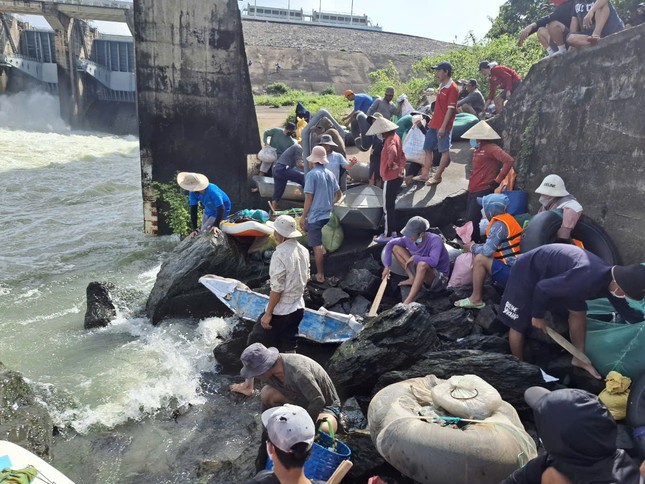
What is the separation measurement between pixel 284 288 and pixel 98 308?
354cm

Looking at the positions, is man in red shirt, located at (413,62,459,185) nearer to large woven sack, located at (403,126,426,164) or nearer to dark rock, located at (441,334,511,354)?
large woven sack, located at (403,126,426,164)

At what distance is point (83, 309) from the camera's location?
7945 millimetres

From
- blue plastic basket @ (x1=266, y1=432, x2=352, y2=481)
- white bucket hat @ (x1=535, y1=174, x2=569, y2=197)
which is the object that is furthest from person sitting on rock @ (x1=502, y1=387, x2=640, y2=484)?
white bucket hat @ (x1=535, y1=174, x2=569, y2=197)

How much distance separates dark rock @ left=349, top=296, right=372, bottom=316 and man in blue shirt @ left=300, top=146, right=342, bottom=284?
707mm

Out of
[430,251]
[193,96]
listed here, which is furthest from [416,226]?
[193,96]

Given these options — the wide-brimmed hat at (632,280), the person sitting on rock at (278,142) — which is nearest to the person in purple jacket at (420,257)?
the wide-brimmed hat at (632,280)

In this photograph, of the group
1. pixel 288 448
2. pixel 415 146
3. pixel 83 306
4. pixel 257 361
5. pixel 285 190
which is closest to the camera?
pixel 288 448

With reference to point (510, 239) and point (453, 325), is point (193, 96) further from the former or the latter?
point (453, 325)

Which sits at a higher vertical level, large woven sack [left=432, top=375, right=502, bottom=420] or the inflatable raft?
large woven sack [left=432, top=375, right=502, bottom=420]

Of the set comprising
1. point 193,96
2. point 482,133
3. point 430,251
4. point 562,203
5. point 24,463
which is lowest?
point 24,463

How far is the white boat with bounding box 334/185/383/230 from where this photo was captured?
301 inches

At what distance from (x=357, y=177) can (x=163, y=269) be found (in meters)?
3.87

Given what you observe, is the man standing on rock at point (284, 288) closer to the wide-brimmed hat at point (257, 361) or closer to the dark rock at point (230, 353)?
the dark rock at point (230, 353)

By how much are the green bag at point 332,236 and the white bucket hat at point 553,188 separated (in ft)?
9.23
